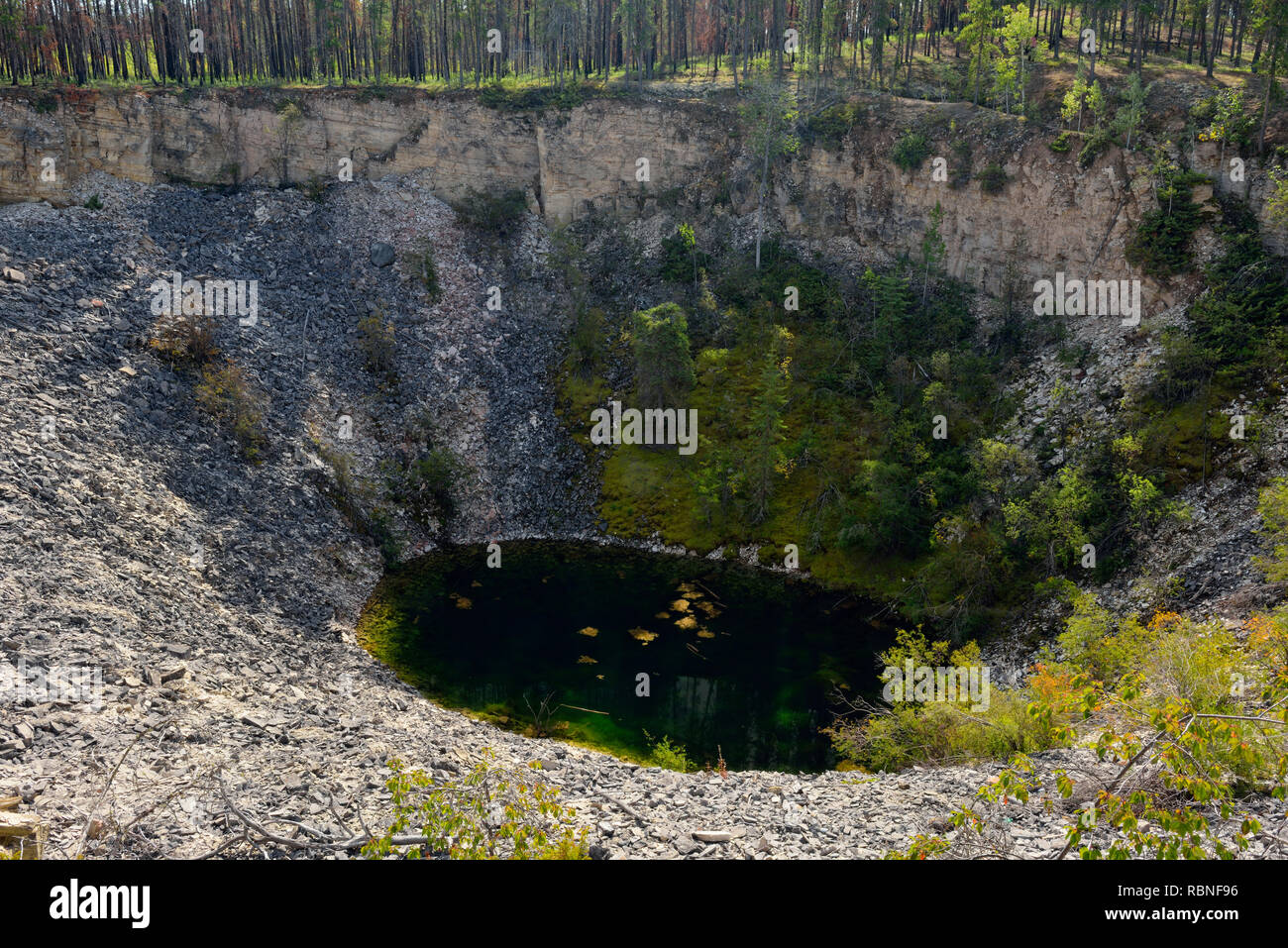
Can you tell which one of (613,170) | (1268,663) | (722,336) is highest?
(613,170)

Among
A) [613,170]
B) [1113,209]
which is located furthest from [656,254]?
[1113,209]

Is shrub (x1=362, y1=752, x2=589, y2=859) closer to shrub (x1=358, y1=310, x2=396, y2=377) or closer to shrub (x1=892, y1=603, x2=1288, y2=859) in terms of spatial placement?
shrub (x1=892, y1=603, x2=1288, y2=859)

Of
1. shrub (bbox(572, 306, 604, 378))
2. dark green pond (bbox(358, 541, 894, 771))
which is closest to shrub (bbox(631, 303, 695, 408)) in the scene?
shrub (bbox(572, 306, 604, 378))

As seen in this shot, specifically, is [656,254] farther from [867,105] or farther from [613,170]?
[867,105]

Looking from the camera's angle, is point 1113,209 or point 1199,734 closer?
point 1199,734
